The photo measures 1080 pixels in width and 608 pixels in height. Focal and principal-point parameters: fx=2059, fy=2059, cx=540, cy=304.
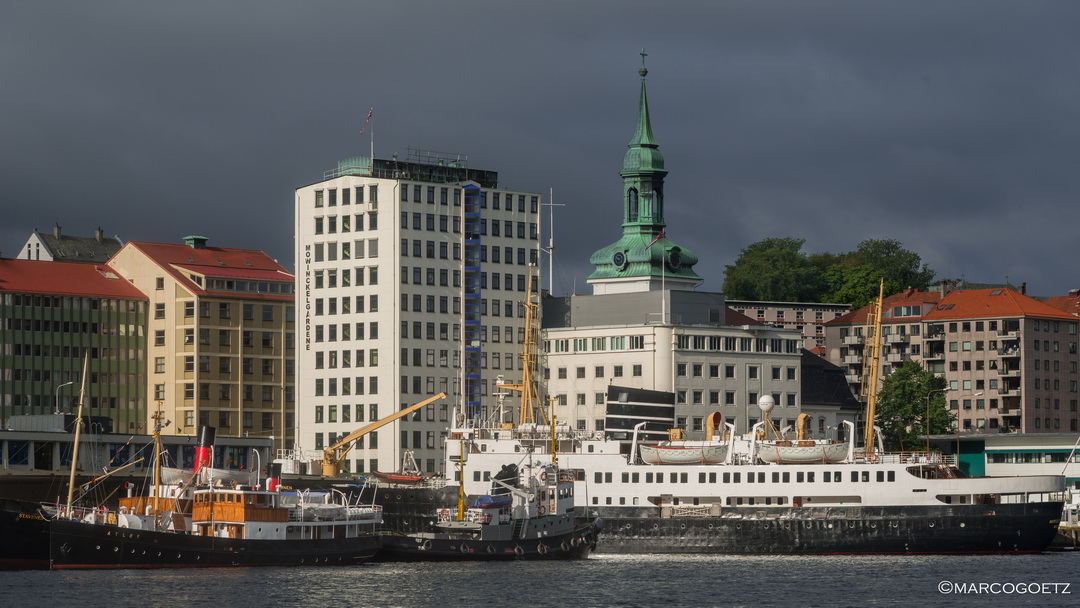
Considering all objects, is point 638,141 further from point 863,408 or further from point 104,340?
point 104,340

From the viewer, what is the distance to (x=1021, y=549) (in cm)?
13350

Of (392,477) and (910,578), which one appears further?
(392,477)

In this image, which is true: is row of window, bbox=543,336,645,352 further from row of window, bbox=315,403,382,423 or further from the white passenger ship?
the white passenger ship

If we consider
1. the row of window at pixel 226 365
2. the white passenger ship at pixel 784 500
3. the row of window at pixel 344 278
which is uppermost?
the row of window at pixel 344 278

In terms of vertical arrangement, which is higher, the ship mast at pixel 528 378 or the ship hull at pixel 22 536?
the ship mast at pixel 528 378

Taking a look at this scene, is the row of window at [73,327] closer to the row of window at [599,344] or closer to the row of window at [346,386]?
the row of window at [346,386]

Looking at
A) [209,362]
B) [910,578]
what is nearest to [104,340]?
[209,362]

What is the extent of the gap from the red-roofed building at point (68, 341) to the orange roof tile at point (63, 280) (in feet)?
0.30

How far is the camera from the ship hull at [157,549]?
11656 cm

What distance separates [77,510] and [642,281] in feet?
245

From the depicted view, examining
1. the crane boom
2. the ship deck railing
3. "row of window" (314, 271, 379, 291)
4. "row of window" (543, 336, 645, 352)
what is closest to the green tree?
"row of window" (543, 336, 645, 352)

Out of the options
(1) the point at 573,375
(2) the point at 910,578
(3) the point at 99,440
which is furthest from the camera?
(1) the point at 573,375

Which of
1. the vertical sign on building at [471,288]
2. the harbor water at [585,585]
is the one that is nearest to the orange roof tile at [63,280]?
the vertical sign on building at [471,288]

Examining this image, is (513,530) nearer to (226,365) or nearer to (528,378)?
(528,378)
